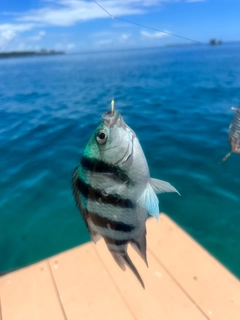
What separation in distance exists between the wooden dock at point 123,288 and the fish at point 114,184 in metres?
1.51

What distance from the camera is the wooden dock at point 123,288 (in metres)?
2.59

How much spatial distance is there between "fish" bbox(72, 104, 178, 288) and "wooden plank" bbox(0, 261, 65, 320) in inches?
66.3

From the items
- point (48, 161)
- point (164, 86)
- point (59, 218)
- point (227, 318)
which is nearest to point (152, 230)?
point (227, 318)

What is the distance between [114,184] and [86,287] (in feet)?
6.42

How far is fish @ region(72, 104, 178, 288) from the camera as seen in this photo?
52.0 inches

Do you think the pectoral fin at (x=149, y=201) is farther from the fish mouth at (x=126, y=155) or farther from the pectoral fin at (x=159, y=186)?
the fish mouth at (x=126, y=155)

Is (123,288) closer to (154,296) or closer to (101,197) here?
(154,296)

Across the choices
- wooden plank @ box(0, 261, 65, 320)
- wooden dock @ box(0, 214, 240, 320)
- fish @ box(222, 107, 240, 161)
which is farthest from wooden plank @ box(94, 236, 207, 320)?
fish @ box(222, 107, 240, 161)

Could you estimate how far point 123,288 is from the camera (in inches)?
111

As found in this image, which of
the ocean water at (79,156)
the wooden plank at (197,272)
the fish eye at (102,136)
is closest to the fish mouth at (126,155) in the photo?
the fish eye at (102,136)

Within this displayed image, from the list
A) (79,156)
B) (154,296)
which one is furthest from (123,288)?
(79,156)

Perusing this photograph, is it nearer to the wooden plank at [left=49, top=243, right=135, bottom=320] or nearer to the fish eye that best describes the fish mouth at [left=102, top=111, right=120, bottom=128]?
the fish eye

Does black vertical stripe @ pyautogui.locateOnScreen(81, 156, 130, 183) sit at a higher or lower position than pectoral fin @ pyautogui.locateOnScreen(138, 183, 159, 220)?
higher

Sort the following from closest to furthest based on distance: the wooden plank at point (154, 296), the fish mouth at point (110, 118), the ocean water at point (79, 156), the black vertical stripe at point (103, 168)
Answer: the fish mouth at point (110, 118) < the black vertical stripe at point (103, 168) < the wooden plank at point (154, 296) < the ocean water at point (79, 156)
